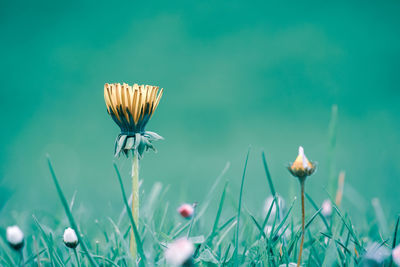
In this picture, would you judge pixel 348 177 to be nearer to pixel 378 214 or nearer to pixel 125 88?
pixel 378 214

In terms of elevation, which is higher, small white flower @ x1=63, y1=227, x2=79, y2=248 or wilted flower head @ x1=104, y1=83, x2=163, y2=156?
wilted flower head @ x1=104, y1=83, x2=163, y2=156

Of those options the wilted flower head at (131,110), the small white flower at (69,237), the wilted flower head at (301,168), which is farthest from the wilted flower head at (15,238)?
the wilted flower head at (301,168)

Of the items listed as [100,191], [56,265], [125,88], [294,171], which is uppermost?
[100,191]

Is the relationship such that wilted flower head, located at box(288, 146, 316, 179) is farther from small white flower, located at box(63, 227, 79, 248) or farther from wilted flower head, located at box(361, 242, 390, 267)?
small white flower, located at box(63, 227, 79, 248)

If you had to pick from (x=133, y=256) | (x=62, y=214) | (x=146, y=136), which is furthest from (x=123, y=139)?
(x=62, y=214)

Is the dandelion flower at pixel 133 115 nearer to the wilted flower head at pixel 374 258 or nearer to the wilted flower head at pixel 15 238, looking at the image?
the wilted flower head at pixel 15 238

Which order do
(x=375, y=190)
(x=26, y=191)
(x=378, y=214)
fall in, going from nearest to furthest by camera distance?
(x=378, y=214), (x=375, y=190), (x=26, y=191)

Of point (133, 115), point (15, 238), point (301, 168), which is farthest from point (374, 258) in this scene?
point (15, 238)

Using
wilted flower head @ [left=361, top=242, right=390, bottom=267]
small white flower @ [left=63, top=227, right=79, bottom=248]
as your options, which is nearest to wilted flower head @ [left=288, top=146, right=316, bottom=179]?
wilted flower head @ [left=361, top=242, right=390, bottom=267]
